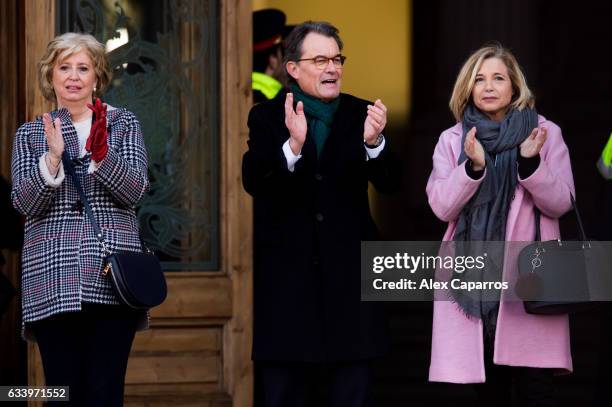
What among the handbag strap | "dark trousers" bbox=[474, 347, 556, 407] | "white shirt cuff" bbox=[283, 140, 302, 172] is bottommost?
"dark trousers" bbox=[474, 347, 556, 407]

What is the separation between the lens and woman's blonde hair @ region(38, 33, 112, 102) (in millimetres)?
5395

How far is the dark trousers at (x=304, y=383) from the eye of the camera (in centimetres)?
552

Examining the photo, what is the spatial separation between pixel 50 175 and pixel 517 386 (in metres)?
1.96

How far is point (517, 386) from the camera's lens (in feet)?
18.5

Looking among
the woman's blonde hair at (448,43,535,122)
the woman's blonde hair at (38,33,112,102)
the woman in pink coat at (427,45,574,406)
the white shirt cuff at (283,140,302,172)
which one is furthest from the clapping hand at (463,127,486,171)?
the woman's blonde hair at (38,33,112,102)

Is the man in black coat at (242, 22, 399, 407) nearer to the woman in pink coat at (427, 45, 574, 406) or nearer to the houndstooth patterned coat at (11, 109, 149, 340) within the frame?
the woman in pink coat at (427, 45, 574, 406)

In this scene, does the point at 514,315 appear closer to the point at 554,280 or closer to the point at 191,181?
the point at 554,280

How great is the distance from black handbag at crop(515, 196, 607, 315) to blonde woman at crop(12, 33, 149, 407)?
144cm

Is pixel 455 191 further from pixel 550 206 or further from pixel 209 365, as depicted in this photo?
pixel 209 365

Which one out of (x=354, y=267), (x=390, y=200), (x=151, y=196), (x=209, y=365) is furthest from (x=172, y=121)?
(x=390, y=200)

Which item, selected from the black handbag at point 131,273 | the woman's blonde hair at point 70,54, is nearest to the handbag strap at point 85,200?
the black handbag at point 131,273

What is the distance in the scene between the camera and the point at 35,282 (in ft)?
17.2

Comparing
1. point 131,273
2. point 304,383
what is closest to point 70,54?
point 131,273

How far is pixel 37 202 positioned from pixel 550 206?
76.1 inches
